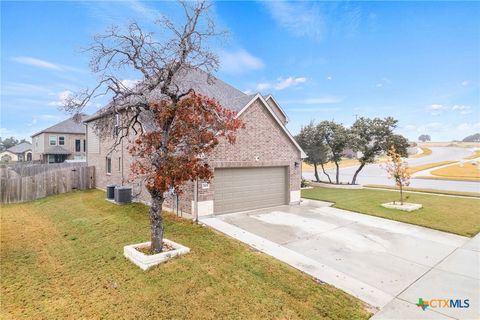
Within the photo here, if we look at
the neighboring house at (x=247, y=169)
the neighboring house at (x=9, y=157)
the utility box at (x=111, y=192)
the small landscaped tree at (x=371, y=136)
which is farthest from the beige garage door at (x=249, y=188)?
the neighboring house at (x=9, y=157)

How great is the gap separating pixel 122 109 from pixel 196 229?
4.85 m

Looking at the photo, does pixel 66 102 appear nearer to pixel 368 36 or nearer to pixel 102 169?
pixel 102 169

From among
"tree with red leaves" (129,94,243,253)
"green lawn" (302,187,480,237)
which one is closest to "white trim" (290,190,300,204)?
"green lawn" (302,187,480,237)

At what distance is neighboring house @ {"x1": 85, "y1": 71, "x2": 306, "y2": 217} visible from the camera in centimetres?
1124

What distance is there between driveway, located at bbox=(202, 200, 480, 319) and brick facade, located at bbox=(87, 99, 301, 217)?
141 centimetres

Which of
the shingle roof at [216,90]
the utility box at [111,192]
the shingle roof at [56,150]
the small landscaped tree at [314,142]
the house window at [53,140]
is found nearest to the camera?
the shingle roof at [216,90]

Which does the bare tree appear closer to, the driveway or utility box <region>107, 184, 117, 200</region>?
the driveway

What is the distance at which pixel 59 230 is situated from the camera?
10.4 m

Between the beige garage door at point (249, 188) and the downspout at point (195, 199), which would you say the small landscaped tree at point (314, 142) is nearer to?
the beige garage door at point (249, 188)

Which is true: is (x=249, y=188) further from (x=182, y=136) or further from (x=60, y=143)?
(x=60, y=143)

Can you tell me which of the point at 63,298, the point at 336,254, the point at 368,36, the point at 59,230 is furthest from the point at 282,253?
the point at 368,36

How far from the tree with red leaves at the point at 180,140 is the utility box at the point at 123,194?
24.7ft

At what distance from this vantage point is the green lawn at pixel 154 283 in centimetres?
485

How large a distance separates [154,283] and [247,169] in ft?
25.3
